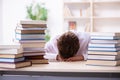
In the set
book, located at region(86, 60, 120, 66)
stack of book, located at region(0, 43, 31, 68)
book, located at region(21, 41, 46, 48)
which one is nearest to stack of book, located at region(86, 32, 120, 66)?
book, located at region(86, 60, 120, 66)

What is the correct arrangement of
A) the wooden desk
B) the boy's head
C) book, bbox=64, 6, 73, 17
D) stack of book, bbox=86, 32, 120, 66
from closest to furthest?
the wooden desk → stack of book, bbox=86, 32, 120, 66 → the boy's head → book, bbox=64, 6, 73, 17

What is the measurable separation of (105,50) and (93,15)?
344cm

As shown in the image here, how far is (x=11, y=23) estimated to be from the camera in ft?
17.8

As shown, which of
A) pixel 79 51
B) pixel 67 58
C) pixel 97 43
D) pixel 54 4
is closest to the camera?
pixel 97 43

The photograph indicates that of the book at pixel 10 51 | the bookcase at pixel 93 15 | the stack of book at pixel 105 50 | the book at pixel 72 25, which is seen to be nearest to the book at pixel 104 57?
the stack of book at pixel 105 50

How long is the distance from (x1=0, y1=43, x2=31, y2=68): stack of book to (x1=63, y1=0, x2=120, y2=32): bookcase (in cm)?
341

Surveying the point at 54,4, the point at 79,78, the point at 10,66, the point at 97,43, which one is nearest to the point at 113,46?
the point at 97,43

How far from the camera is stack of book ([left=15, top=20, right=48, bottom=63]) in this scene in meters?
1.74

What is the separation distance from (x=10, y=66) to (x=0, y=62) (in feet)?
0.26

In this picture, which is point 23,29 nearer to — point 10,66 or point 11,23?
point 10,66

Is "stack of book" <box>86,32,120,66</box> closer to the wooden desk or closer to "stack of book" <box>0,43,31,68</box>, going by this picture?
the wooden desk

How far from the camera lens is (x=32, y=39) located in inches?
68.7

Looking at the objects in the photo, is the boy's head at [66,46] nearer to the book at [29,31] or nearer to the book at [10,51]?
the book at [29,31]

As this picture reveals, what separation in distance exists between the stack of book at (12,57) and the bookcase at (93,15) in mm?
3405
